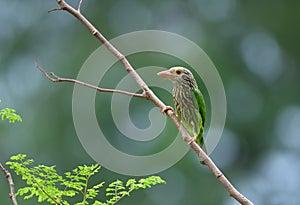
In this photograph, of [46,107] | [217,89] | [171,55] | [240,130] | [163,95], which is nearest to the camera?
[217,89]

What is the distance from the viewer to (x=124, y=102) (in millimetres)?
7098

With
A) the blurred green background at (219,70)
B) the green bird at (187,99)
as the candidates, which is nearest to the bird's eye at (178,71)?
the green bird at (187,99)

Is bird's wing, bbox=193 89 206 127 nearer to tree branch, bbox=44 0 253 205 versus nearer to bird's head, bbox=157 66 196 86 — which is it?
bird's head, bbox=157 66 196 86

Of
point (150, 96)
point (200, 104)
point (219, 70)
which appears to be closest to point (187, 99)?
point (200, 104)

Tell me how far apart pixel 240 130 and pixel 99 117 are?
7.68 feet

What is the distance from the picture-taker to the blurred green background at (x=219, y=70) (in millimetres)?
7883

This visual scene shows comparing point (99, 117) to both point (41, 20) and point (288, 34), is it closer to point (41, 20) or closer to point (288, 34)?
point (41, 20)

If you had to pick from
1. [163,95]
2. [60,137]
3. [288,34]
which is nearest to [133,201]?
[60,137]

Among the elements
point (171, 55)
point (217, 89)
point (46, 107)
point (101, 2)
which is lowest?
point (217, 89)

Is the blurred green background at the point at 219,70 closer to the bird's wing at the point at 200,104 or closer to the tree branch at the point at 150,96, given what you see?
the bird's wing at the point at 200,104

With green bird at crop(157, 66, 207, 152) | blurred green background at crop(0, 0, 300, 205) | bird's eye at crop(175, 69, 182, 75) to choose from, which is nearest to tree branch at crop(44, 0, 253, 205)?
green bird at crop(157, 66, 207, 152)

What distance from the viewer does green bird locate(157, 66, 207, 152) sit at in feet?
8.26

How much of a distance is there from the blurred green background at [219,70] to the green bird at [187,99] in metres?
4.85

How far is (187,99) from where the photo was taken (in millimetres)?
2594
